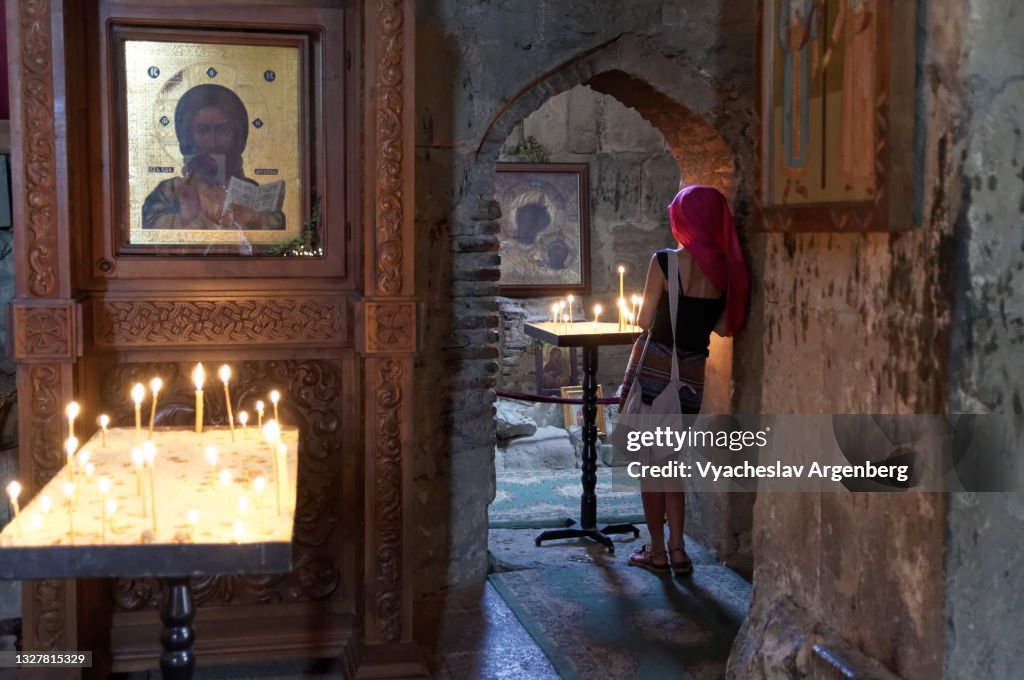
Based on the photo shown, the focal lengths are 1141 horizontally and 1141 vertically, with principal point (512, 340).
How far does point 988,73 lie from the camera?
80.9 inches

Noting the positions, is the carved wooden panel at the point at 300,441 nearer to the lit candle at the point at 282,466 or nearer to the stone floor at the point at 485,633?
the stone floor at the point at 485,633

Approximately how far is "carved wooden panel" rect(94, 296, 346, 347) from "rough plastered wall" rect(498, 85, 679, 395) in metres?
4.31

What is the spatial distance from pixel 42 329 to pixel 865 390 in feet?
8.73

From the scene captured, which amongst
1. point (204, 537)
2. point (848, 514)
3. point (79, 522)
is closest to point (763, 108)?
point (848, 514)

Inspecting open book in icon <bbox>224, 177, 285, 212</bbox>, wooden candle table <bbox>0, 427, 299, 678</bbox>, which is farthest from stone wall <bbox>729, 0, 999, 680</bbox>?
open book in icon <bbox>224, 177, 285, 212</bbox>

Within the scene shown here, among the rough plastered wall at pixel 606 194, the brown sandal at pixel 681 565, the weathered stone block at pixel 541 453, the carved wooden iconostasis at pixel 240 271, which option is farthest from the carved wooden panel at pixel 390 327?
the rough plastered wall at pixel 606 194

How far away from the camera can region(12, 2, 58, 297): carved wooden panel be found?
12.1ft

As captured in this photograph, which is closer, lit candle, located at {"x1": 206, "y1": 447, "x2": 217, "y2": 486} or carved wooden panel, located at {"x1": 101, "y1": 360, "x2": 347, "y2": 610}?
lit candle, located at {"x1": 206, "y1": 447, "x2": 217, "y2": 486}

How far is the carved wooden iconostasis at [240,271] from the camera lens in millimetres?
3824

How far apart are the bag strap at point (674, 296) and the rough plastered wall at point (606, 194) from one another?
342 centimetres

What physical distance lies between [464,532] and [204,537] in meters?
2.84

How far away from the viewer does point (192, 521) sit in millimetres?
2584

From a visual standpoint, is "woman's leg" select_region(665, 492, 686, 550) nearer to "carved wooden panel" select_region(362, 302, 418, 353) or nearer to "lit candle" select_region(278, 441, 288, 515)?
"carved wooden panel" select_region(362, 302, 418, 353)

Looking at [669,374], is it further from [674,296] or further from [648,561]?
[648,561]
